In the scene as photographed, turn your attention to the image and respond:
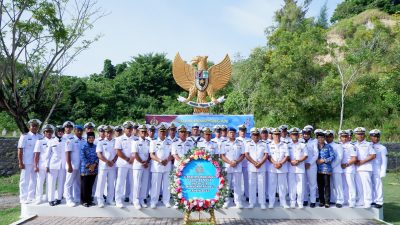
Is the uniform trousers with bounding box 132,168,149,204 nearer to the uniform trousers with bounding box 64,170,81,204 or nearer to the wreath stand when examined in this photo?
the uniform trousers with bounding box 64,170,81,204

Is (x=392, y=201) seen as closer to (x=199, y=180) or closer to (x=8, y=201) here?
(x=199, y=180)

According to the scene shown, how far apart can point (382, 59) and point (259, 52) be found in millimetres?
7172

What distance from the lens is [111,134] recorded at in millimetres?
7312

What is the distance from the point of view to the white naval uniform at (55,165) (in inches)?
280

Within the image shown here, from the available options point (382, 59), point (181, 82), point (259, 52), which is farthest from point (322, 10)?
point (181, 82)

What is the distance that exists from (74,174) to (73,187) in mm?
293

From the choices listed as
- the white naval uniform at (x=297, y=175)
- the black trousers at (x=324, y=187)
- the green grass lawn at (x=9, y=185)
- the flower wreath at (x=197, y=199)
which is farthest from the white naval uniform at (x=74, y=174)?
the black trousers at (x=324, y=187)

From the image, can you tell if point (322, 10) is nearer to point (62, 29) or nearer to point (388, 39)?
point (388, 39)

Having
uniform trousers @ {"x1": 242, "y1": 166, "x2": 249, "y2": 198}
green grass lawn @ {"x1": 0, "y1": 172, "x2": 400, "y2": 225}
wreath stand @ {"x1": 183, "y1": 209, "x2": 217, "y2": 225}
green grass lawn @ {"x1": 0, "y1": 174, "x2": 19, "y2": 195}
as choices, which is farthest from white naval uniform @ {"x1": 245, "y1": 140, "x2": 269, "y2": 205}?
green grass lawn @ {"x1": 0, "y1": 174, "x2": 19, "y2": 195}

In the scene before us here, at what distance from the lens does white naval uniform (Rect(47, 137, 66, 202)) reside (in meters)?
7.11

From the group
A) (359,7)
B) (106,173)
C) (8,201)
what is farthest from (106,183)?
(359,7)

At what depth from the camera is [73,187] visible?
7.27 meters

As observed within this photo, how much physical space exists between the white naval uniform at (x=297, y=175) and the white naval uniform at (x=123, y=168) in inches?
115

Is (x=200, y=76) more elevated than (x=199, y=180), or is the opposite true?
(x=200, y=76)
